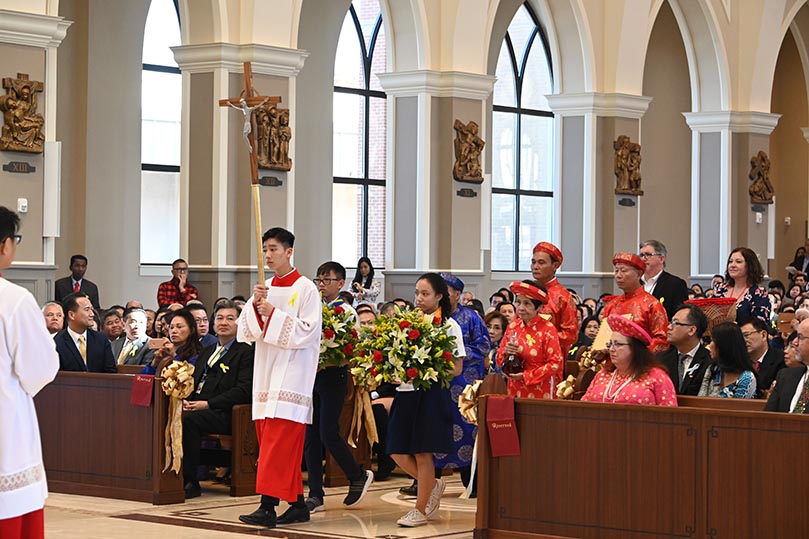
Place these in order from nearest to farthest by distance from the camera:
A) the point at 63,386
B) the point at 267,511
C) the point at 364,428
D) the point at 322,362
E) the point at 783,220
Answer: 1. the point at 267,511
2. the point at 322,362
3. the point at 63,386
4. the point at 364,428
5. the point at 783,220

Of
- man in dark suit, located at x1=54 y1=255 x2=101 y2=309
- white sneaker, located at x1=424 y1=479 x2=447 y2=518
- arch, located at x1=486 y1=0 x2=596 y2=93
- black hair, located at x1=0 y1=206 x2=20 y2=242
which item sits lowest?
white sneaker, located at x1=424 y1=479 x2=447 y2=518

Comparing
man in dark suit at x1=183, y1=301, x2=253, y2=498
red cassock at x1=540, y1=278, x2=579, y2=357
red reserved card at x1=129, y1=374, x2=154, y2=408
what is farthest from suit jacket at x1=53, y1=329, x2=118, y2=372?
red cassock at x1=540, y1=278, x2=579, y2=357

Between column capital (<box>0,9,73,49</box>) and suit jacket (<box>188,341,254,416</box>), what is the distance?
5351 mm

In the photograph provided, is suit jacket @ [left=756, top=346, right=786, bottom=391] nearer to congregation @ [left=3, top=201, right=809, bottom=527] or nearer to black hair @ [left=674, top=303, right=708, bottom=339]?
congregation @ [left=3, top=201, right=809, bottom=527]

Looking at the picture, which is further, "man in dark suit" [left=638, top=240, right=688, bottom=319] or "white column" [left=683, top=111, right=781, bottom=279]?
"white column" [left=683, top=111, right=781, bottom=279]

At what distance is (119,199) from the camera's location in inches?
793

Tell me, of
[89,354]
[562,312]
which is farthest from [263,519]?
[89,354]

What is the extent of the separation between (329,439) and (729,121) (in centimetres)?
1683

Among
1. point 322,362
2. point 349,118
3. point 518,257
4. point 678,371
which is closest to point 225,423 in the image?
point 322,362

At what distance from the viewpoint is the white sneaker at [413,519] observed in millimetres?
9641

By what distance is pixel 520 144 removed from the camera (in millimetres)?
26016

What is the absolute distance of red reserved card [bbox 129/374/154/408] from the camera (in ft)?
34.9

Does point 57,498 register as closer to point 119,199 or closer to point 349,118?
point 119,199

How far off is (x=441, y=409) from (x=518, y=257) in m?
16.2
